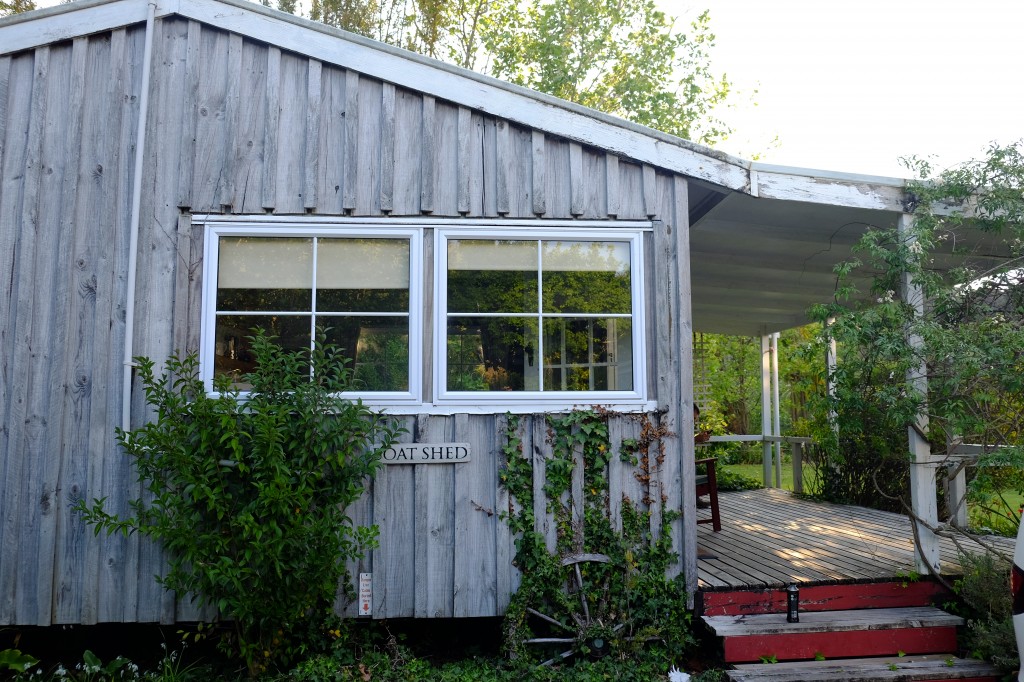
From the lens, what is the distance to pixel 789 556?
532 centimetres

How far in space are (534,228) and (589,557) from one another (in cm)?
190

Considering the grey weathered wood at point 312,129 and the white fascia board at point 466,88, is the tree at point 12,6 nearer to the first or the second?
the white fascia board at point 466,88

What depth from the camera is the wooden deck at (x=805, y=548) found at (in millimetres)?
4707

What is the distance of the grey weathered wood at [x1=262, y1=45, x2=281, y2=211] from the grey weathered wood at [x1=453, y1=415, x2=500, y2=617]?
5.51ft

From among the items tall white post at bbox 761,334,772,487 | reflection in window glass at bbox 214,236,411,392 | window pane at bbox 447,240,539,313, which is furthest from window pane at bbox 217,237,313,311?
tall white post at bbox 761,334,772,487

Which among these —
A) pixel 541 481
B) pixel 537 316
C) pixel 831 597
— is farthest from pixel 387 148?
pixel 831 597

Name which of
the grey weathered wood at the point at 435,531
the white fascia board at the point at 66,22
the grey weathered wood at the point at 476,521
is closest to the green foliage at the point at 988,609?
the grey weathered wood at the point at 476,521

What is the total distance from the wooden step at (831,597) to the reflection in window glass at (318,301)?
2.19 m

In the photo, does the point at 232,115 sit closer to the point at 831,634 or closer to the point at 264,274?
the point at 264,274

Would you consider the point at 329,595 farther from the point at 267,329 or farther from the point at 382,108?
the point at 382,108

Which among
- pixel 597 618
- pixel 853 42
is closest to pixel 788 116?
pixel 853 42

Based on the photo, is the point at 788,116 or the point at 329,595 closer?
the point at 329,595

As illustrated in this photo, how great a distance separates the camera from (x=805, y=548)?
5.61m

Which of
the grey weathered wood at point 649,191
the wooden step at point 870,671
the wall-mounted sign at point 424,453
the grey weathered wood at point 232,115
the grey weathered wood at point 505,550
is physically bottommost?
the wooden step at point 870,671
